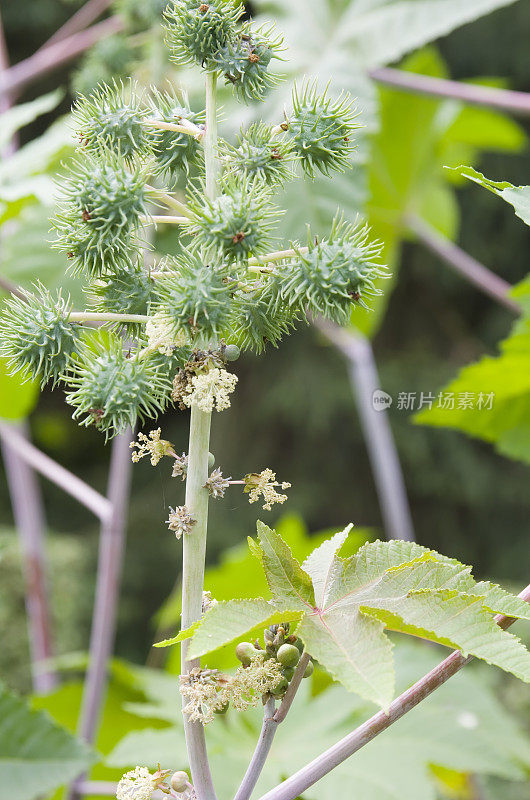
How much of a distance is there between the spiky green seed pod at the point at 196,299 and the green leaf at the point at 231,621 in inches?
5.0

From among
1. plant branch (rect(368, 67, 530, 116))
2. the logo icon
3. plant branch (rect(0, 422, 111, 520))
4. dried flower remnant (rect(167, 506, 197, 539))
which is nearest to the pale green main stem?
dried flower remnant (rect(167, 506, 197, 539))

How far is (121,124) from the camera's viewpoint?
39cm

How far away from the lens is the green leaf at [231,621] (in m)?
0.35

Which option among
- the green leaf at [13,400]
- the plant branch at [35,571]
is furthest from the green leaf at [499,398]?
the plant branch at [35,571]

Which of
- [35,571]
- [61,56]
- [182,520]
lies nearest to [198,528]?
[182,520]

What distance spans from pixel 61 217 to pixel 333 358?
4.69 meters

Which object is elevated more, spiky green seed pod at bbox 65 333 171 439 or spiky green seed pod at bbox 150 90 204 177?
spiky green seed pod at bbox 150 90 204 177

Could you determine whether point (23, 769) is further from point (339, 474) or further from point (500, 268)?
point (500, 268)

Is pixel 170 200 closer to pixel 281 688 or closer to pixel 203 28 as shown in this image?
pixel 203 28

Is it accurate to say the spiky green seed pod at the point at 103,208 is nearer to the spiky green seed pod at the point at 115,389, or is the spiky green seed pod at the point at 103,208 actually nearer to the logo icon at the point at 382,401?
the spiky green seed pod at the point at 115,389

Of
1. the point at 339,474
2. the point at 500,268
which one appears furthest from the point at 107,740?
the point at 500,268

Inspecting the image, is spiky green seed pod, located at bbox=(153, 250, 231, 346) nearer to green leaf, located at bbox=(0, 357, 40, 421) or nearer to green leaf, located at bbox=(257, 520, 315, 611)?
green leaf, located at bbox=(257, 520, 315, 611)

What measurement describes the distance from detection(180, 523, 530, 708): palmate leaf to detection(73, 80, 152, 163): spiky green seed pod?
207 mm

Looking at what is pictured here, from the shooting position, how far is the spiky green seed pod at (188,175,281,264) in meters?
0.36
